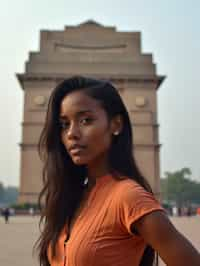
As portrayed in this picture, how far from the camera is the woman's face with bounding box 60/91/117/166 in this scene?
1754 mm

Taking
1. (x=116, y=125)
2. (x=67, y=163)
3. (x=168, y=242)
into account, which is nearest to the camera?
(x=168, y=242)

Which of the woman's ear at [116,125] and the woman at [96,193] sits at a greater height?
the woman's ear at [116,125]

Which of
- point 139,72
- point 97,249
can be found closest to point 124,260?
point 97,249

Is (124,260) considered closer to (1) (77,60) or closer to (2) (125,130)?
(2) (125,130)

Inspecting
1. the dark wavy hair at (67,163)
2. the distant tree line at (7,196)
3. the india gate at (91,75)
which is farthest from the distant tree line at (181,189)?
the dark wavy hair at (67,163)

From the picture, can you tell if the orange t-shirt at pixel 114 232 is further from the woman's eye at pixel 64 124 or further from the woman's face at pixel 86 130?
the woman's eye at pixel 64 124

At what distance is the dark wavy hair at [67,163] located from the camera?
6.03 feet

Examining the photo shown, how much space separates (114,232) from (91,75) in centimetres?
3565

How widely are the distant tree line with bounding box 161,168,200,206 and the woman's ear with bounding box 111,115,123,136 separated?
9888 cm

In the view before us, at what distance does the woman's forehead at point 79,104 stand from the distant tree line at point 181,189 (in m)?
98.9

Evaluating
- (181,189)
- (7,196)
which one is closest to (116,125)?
(181,189)

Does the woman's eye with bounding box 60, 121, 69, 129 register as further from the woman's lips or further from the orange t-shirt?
the orange t-shirt

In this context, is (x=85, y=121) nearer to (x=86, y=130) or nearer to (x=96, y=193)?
(x=86, y=130)

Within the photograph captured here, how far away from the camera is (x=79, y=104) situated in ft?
5.91
